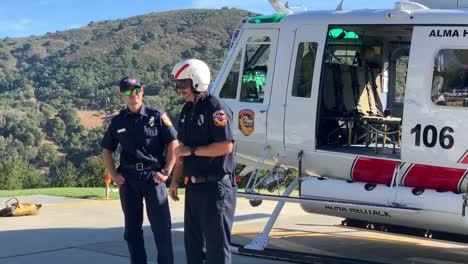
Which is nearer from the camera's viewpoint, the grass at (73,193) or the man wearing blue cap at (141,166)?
the man wearing blue cap at (141,166)

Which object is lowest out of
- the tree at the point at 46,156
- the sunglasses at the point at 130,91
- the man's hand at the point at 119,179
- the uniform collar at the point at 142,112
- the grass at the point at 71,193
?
the tree at the point at 46,156

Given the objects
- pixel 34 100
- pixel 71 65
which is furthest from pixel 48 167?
pixel 71 65

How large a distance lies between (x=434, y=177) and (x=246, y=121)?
7.78 ft

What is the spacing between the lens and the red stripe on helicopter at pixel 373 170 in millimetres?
7016

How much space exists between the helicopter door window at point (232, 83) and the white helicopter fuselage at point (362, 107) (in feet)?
0.04

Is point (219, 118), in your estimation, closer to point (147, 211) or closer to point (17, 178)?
point (147, 211)

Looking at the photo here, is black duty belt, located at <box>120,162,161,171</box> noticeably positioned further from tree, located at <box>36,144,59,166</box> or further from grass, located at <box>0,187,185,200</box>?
tree, located at <box>36,144,59,166</box>

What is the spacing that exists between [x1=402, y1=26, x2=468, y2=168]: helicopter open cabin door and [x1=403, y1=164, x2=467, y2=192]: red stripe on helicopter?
0.06 meters

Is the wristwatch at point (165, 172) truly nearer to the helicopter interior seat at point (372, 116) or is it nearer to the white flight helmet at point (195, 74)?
the white flight helmet at point (195, 74)

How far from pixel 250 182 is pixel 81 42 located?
405ft

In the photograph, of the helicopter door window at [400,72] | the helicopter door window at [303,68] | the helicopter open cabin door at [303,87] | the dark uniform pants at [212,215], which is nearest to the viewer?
Answer: the dark uniform pants at [212,215]

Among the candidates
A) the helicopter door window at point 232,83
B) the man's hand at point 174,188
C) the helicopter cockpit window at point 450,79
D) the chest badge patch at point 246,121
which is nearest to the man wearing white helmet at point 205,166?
the man's hand at point 174,188

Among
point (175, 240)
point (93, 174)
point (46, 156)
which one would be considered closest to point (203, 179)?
point (175, 240)

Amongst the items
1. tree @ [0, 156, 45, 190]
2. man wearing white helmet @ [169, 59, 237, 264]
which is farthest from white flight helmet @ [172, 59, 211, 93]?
tree @ [0, 156, 45, 190]
